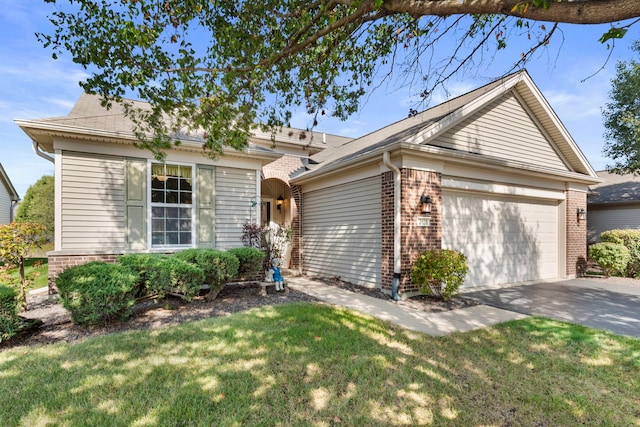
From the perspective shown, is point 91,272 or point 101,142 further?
point 101,142

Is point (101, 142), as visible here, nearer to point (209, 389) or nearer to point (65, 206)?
point (65, 206)

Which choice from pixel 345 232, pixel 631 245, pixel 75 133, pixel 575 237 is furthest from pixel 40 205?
pixel 631 245

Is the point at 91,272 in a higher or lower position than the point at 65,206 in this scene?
lower

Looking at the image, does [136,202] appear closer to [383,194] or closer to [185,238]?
[185,238]

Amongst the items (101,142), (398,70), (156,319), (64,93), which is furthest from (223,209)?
(64,93)

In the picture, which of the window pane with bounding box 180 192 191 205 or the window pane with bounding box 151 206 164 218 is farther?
the window pane with bounding box 180 192 191 205

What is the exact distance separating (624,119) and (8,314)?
18.4 meters

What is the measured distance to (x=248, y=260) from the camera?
6777 millimetres

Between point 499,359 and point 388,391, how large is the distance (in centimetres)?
176

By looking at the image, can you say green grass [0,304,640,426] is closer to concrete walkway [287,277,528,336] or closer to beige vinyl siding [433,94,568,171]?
concrete walkway [287,277,528,336]

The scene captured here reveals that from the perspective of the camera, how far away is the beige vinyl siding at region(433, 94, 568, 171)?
26.3 feet

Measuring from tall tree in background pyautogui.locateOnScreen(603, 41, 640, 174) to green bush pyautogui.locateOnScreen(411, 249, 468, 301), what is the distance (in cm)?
1121

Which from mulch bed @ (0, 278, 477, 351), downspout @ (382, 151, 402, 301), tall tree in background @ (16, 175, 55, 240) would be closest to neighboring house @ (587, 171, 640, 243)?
downspout @ (382, 151, 402, 301)

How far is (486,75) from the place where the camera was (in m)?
5.24
